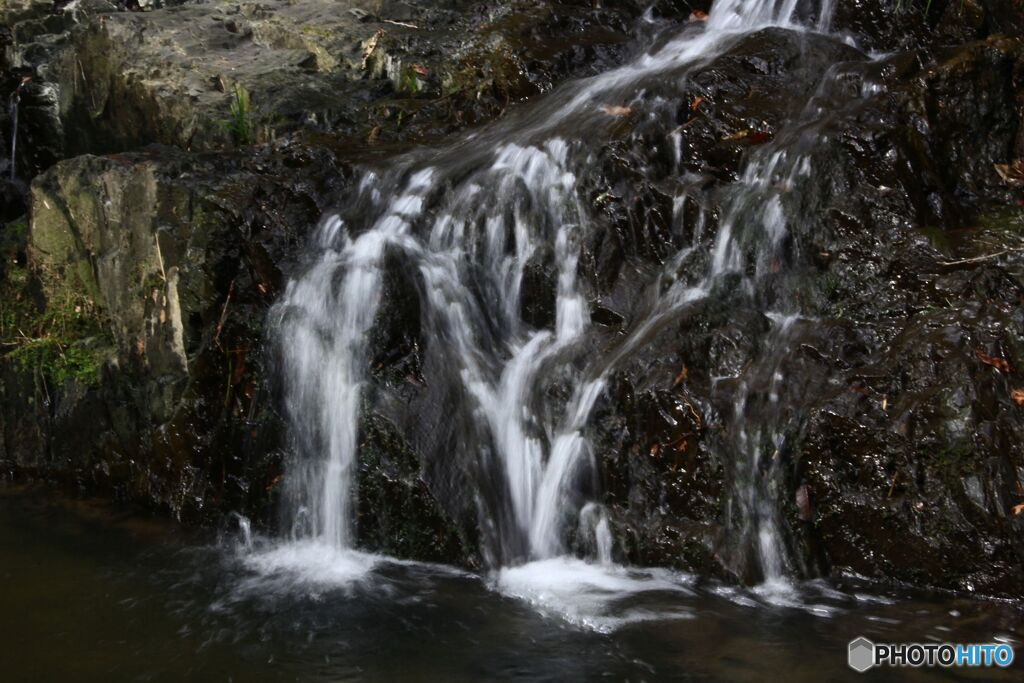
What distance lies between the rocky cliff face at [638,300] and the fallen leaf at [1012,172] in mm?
24

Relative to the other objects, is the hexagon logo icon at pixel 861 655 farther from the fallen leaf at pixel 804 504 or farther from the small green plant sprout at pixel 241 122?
the small green plant sprout at pixel 241 122

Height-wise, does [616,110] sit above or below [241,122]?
below

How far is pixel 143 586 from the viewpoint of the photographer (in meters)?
4.98

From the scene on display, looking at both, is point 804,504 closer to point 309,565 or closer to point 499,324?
point 499,324

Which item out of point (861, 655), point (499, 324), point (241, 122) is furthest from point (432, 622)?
point (241, 122)

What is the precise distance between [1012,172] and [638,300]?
231 cm

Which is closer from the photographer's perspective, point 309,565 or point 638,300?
point 309,565

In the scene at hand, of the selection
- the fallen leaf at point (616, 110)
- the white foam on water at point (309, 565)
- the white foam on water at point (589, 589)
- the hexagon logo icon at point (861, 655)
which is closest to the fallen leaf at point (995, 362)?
the hexagon logo icon at point (861, 655)

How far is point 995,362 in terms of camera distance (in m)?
4.64

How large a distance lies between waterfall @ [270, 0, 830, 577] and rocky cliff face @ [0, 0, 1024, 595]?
119 millimetres

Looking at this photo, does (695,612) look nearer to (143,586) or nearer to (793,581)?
(793,581)

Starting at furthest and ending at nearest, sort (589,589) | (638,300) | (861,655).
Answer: (638,300)
(589,589)
(861,655)

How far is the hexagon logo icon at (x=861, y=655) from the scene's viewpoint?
13.0 feet

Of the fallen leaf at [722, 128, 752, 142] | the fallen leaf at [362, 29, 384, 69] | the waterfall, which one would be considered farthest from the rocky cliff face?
the fallen leaf at [362, 29, 384, 69]
